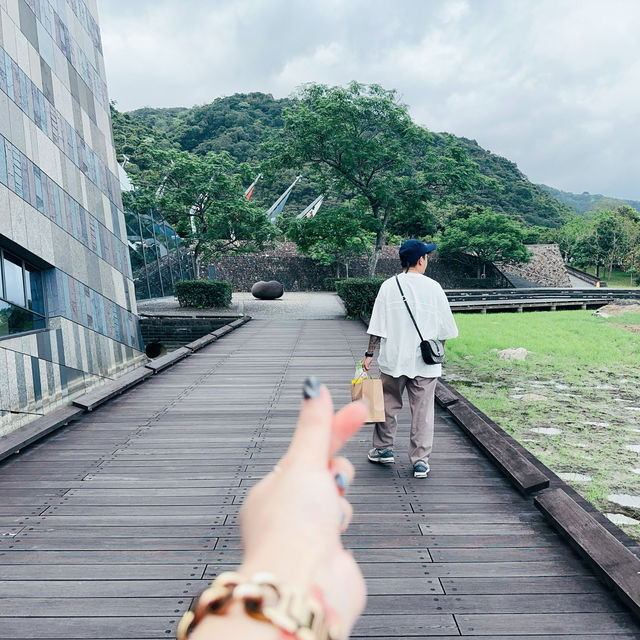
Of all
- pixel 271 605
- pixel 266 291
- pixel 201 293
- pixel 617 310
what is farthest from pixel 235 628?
pixel 266 291

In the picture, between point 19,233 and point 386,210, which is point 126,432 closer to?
point 19,233

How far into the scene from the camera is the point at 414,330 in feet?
11.6

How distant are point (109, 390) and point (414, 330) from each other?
3.92 m

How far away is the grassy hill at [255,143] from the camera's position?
134ft

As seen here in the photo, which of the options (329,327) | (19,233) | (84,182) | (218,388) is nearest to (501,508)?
(218,388)

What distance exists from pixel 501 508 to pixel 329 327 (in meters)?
10.6

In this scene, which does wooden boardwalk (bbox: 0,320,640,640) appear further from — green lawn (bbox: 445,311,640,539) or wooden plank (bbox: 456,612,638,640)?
green lawn (bbox: 445,311,640,539)

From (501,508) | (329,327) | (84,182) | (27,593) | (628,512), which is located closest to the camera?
(27,593)

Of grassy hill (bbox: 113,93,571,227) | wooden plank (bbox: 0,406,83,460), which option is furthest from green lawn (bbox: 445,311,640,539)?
grassy hill (bbox: 113,93,571,227)

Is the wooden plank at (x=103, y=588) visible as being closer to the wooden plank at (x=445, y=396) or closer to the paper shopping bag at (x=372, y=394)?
the paper shopping bag at (x=372, y=394)

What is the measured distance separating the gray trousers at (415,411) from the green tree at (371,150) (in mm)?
12336

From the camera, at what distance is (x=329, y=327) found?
1374cm

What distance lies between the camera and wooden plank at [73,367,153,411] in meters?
5.43

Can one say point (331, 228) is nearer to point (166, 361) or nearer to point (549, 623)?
point (166, 361)
